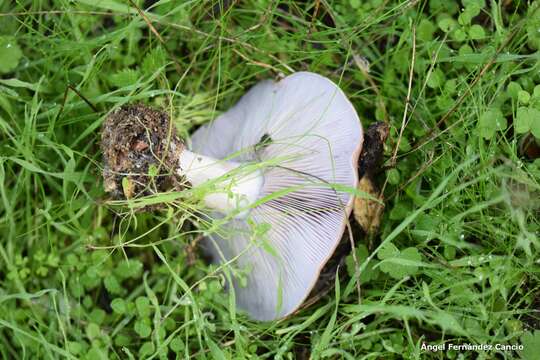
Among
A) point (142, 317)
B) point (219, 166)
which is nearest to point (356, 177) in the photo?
point (219, 166)

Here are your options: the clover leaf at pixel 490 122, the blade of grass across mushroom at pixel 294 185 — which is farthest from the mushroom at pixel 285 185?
the clover leaf at pixel 490 122

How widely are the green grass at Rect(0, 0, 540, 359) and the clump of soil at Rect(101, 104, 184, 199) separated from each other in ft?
0.37

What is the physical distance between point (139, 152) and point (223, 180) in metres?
0.29

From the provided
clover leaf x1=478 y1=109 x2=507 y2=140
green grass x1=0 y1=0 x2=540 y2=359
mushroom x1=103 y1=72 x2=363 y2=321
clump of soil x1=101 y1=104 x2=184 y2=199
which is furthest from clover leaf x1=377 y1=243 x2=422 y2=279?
clump of soil x1=101 y1=104 x2=184 y2=199

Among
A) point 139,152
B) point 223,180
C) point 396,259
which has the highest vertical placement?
point 139,152

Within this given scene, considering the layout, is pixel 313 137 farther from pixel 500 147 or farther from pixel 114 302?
pixel 114 302

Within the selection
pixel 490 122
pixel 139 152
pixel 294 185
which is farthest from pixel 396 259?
pixel 139 152

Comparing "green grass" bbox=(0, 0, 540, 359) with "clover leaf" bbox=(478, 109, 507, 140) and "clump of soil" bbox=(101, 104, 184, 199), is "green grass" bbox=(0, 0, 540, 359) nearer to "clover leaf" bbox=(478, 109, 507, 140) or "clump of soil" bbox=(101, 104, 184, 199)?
"clover leaf" bbox=(478, 109, 507, 140)

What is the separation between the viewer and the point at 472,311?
1828mm

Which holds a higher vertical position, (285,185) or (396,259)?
(285,185)

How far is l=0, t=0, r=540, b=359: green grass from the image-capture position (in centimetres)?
188

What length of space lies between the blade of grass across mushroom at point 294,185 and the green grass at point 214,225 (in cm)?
13

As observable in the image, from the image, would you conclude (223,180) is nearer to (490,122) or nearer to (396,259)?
(396,259)

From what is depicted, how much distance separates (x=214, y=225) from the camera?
185 centimetres
